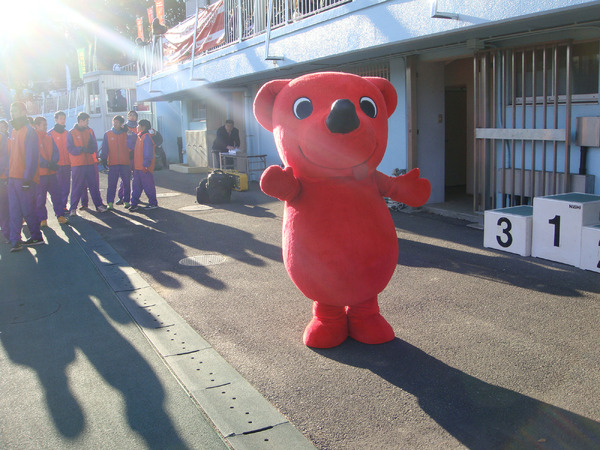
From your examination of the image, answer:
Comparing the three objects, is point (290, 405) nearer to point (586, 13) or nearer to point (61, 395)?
point (61, 395)

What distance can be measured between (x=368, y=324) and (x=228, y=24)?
1169cm

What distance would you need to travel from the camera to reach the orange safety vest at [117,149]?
39.9 ft

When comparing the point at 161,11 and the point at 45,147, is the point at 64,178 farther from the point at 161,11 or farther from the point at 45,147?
the point at 161,11

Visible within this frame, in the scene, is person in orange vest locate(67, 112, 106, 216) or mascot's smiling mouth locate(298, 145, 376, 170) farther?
person in orange vest locate(67, 112, 106, 216)

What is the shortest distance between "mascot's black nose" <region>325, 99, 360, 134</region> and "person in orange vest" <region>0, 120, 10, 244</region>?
22.0 ft

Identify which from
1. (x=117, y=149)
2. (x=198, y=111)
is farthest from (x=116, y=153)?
(x=198, y=111)

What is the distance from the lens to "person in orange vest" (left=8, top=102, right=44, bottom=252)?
8.49 meters

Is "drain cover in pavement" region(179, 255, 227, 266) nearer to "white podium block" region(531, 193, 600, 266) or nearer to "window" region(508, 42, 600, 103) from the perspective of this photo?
"white podium block" region(531, 193, 600, 266)

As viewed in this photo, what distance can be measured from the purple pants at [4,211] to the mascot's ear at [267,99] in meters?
6.32

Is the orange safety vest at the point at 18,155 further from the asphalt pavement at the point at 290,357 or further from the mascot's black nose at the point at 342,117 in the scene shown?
Result: the mascot's black nose at the point at 342,117

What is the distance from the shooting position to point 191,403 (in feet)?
12.6

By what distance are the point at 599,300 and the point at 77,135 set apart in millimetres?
9808

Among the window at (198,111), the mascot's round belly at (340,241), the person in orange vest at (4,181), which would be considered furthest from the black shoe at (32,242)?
the window at (198,111)

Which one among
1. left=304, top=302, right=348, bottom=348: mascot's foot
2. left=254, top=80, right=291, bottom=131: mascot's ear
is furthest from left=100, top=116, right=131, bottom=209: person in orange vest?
left=304, top=302, right=348, bottom=348: mascot's foot
